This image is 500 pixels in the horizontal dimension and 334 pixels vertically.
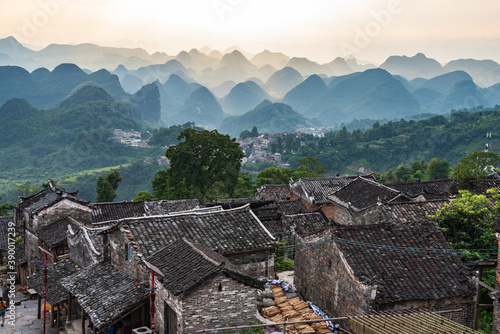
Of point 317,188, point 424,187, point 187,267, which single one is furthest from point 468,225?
point 317,188

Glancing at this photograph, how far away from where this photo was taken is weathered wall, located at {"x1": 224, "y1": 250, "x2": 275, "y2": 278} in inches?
602

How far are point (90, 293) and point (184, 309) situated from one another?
4904 mm

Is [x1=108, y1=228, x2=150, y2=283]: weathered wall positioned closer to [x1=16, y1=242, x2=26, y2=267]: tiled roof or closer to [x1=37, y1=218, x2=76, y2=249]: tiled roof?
[x1=37, y1=218, x2=76, y2=249]: tiled roof

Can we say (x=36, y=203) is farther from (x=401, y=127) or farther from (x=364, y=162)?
(x=401, y=127)

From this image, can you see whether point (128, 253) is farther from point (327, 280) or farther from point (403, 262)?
point (403, 262)

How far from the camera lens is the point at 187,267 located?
1217 cm

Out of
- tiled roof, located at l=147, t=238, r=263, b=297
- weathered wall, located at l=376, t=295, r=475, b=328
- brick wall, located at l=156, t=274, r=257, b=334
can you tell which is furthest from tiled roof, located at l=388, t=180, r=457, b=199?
brick wall, located at l=156, t=274, r=257, b=334

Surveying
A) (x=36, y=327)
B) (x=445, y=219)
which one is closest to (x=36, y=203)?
(x=36, y=327)

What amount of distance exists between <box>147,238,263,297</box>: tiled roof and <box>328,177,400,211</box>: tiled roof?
54.3 ft

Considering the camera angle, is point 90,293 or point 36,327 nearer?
point 90,293

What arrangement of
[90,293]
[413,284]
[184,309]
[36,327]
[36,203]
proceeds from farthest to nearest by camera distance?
1. [36,203]
2. [36,327]
3. [90,293]
4. [413,284]
5. [184,309]

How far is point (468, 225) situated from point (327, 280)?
683 centimetres

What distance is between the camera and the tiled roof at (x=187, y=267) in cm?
1123

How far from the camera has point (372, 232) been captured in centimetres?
1522
